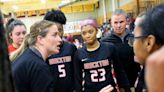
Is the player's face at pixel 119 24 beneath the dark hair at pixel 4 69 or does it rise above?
beneath

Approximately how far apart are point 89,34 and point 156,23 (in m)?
2.16

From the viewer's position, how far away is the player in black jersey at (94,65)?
3.67 metres

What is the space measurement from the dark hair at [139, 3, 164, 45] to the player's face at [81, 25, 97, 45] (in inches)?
79.7

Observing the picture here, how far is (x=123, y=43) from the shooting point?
413 centimetres

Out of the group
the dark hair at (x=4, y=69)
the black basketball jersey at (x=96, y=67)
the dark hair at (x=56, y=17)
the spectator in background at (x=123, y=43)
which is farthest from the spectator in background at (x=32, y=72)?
the dark hair at (x=4, y=69)

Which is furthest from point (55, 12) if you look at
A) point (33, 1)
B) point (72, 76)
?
point (33, 1)

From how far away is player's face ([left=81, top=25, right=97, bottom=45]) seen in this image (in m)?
3.74

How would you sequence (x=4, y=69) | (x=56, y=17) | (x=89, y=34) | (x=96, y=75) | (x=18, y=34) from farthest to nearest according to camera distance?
1. (x=18, y=34)
2. (x=56, y=17)
3. (x=89, y=34)
4. (x=96, y=75)
5. (x=4, y=69)

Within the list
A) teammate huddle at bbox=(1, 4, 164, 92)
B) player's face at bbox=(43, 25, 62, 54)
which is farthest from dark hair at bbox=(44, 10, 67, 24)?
player's face at bbox=(43, 25, 62, 54)

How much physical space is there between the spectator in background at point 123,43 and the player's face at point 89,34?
16.7 inches

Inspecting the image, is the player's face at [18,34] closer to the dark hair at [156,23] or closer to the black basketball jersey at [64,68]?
the black basketball jersey at [64,68]

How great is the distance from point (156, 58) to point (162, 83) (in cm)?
6

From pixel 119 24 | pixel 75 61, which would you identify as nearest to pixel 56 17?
pixel 75 61

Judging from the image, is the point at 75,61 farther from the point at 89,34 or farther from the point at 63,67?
the point at 89,34
